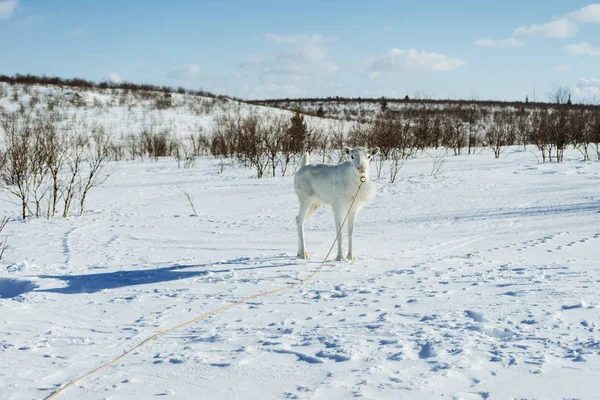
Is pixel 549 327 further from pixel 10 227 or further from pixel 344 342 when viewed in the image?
pixel 10 227

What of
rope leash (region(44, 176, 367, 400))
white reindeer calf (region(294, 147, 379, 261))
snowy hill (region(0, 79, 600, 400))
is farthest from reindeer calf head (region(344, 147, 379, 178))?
snowy hill (region(0, 79, 600, 400))

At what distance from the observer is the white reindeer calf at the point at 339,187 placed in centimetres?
676

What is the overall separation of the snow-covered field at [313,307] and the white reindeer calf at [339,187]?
628 millimetres

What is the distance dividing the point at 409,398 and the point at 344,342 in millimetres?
964

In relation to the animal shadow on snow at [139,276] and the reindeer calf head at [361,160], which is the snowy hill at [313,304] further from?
the reindeer calf head at [361,160]

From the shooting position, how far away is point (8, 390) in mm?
3311

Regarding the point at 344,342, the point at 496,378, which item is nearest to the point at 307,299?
the point at 344,342

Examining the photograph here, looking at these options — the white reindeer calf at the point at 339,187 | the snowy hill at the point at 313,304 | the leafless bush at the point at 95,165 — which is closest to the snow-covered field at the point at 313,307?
the snowy hill at the point at 313,304

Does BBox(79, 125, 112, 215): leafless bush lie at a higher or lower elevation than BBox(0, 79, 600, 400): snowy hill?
higher

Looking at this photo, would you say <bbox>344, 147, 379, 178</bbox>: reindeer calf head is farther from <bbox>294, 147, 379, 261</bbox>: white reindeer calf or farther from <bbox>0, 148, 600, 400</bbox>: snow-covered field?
<bbox>0, 148, 600, 400</bbox>: snow-covered field

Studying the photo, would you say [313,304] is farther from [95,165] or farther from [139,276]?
[95,165]

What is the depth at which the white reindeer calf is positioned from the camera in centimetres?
676

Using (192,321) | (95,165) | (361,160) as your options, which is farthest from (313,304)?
(95,165)

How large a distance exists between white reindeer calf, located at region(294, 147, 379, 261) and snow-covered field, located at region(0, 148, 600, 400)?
63cm
